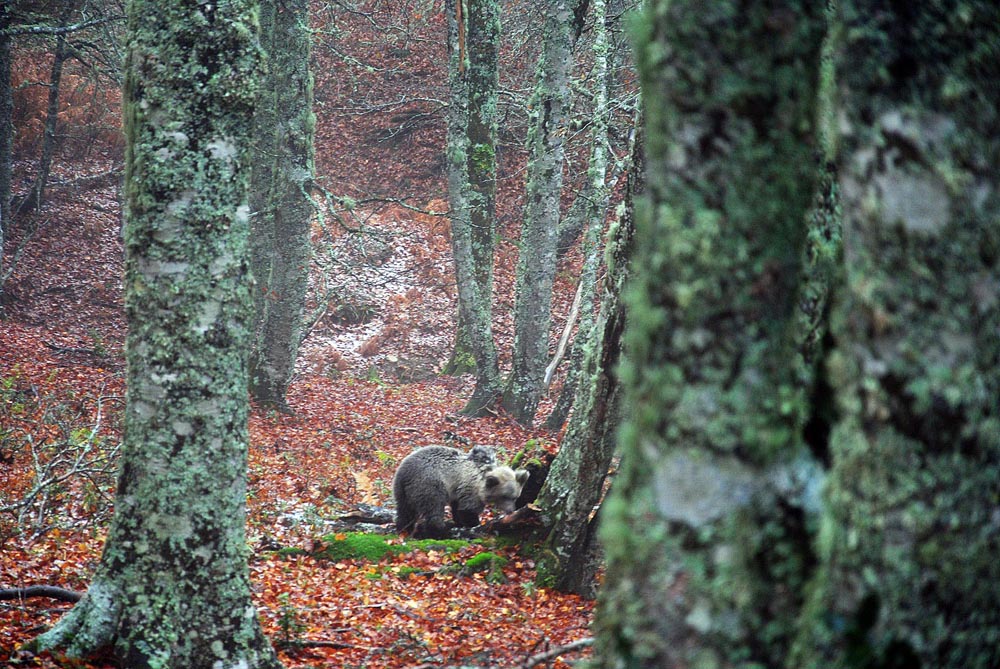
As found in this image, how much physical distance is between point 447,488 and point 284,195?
7811 mm

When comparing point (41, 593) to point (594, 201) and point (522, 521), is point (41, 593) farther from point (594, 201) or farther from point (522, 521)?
point (594, 201)

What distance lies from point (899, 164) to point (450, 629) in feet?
17.7

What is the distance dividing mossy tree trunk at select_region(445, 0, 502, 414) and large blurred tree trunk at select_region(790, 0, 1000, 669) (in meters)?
14.2

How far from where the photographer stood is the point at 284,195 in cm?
1463

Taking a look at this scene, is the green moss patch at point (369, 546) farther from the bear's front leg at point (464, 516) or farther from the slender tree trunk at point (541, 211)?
the slender tree trunk at point (541, 211)

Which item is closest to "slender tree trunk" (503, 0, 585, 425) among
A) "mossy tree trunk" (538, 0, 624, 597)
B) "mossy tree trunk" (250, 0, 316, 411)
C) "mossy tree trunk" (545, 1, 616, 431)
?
"mossy tree trunk" (545, 1, 616, 431)

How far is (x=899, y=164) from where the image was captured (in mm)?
1868

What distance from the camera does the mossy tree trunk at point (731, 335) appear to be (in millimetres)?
2029

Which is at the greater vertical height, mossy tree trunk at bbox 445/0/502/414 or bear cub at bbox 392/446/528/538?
mossy tree trunk at bbox 445/0/502/414

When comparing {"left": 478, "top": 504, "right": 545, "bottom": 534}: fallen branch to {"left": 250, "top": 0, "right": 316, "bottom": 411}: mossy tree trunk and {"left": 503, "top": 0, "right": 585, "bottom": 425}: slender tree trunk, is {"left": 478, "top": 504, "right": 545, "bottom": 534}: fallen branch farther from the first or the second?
{"left": 250, "top": 0, "right": 316, "bottom": 411}: mossy tree trunk

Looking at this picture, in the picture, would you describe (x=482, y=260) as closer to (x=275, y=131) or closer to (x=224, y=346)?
(x=275, y=131)

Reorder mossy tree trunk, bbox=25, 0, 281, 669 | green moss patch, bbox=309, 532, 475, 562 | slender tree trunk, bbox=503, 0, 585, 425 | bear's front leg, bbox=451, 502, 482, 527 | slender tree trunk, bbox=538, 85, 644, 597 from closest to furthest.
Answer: mossy tree trunk, bbox=25, 0, 281, 669 → slender tree trunk, bbox=538, 85, 644, 597 → green moss patch, bbox=309, 532, 475, 562 → bear's front leg, bbox=451, 502, 482, 527 → slender tree trunk, bbox=503, 0, 585, 425

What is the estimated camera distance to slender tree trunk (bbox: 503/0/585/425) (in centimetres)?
1412

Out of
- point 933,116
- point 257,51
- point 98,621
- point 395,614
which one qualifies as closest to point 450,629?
point 395,614
